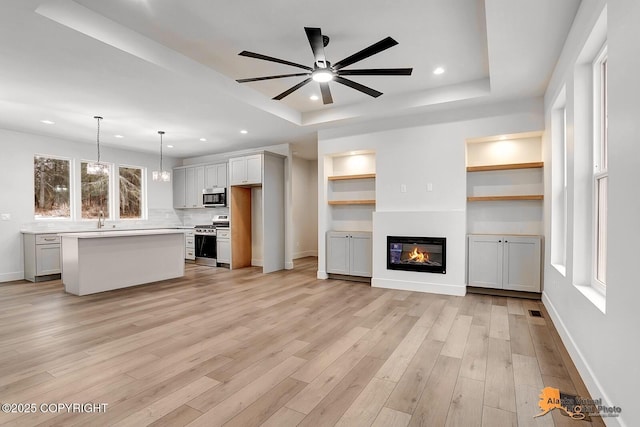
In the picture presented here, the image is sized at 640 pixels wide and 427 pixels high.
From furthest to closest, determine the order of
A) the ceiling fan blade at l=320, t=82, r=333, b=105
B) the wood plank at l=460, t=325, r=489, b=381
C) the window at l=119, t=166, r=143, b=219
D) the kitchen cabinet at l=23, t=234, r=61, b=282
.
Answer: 1. the window at l=119, t=166, r=143, b=219
2. the kitchen cabinet at l=23, t=234, r=61, b=282
3. the ceiling fan blade at l=320, t=82, r=333, b=105
4. the wood plank at l=460, t=325, r=489, b=381

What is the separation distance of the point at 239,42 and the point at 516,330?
419 cm

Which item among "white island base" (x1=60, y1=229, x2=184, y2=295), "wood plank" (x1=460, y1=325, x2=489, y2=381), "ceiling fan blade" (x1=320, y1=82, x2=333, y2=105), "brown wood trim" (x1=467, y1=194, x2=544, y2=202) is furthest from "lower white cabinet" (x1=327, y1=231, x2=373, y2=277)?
"white island base" (x1=60, y1=229, x2=184, y2=295)

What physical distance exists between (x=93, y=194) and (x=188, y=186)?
2070 mm

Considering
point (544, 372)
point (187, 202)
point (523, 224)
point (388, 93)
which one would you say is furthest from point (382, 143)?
point (187, 202)

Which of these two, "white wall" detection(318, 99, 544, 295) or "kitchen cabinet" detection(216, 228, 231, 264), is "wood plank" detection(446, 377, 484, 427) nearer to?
"white wall" detection(318, 99, 544, 295)

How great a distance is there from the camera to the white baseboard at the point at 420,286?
15.4 ft

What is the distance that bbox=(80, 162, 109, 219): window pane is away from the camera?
6918 millimetres

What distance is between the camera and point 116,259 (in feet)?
16.7

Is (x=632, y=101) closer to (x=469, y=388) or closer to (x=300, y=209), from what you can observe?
(x=469, y=388)

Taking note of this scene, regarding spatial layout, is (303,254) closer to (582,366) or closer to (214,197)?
(214,197)

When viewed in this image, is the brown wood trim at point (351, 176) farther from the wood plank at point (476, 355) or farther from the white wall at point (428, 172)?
the wood plank at point (476, 355)

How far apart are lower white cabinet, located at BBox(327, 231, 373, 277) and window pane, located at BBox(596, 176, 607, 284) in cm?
334

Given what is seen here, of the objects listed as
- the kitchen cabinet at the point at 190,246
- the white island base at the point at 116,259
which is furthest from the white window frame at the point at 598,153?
the kitchen cabinet at the point at 190,246

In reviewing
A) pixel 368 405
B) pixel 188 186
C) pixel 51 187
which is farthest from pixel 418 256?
pixel 51 187
